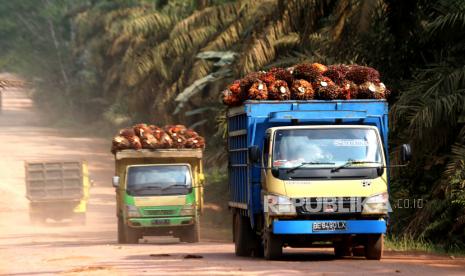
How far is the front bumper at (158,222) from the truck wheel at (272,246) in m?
9.39

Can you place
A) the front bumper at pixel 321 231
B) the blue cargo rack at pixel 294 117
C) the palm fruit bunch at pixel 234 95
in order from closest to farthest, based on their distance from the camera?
the front bumper at pixel 321 231
the blue cargo rack at pixel 294 117
the palm fruit bunch at pixel 234 95

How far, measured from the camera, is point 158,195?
27500 millimetres

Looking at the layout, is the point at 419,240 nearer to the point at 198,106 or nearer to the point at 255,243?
the point at 255,243

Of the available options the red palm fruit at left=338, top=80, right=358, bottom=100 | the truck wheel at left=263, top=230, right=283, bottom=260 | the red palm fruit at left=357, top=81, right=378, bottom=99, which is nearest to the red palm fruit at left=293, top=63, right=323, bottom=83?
the red palm fruit at left=338, top=80, right=358, bottom=100

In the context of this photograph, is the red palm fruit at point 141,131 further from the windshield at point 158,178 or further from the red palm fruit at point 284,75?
the red palm fruit at point 284,75

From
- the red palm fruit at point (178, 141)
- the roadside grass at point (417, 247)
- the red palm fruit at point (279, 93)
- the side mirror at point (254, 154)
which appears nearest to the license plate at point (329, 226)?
the side mirror at point (254, 154)

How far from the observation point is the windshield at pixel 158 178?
27531 mm

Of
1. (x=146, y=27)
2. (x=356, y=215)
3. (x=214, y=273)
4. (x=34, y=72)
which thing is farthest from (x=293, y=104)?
(x=34, y=72)

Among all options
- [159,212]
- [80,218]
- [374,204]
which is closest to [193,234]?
[159,212]

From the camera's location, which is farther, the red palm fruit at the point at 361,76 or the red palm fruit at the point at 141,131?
the red palm fruit at the point at 141,131

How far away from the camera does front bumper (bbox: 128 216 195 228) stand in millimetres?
27375

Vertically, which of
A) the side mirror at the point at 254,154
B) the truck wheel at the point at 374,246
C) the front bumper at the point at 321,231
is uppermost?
the side mirror at the point at 254,154

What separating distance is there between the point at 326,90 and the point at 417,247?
4735mm

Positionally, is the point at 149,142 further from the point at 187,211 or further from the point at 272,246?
the point at 272,246
